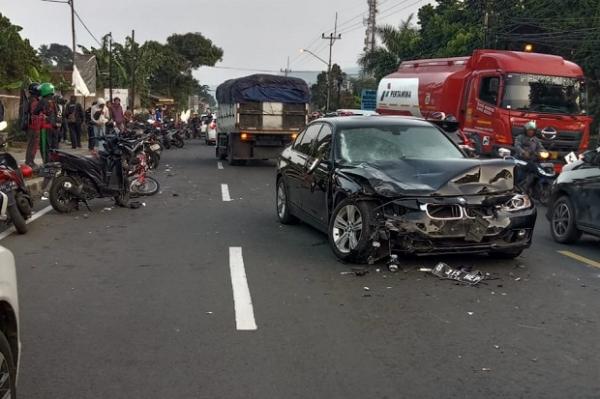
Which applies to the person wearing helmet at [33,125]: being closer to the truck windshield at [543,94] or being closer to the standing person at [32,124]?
the standing person at [32,124]

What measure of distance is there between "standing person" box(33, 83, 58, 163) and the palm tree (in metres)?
31.4

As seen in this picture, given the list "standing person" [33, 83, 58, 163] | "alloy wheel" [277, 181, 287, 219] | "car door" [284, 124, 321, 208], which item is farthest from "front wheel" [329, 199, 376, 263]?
"standing person" [33, 83, 58, 163]

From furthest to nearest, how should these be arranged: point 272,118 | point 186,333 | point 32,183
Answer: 1. point 272,118
2. point 32,183
3. point 186,333

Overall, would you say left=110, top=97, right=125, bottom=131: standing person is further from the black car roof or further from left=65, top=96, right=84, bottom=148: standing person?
the black car roof

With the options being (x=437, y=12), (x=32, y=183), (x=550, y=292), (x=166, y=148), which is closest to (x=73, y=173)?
(x=32, y=183)

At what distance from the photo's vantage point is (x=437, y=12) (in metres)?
47.8

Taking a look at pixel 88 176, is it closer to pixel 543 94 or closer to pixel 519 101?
pixel 519 101

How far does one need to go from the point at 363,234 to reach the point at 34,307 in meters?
3.24

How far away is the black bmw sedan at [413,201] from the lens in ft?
22.9

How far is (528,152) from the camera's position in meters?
Answer: 13.8

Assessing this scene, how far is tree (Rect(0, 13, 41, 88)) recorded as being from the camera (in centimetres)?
2520

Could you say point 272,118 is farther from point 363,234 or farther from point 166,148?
point 363,234

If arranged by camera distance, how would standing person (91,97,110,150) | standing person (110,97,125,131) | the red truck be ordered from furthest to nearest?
standing person (110,97,125,131) → standing person (91,97,110,150) → the red truck

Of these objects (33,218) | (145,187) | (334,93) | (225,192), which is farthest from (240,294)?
(334,93)
